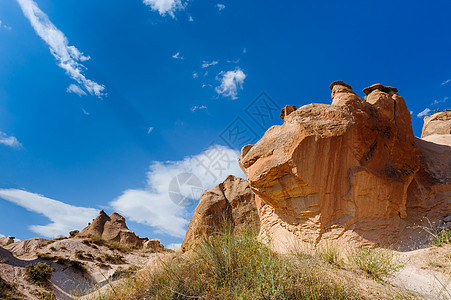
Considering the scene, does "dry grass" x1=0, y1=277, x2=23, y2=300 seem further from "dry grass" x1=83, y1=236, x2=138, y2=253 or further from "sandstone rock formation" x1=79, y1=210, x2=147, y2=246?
"sandstone rock formation" x1=79, y1=210, x2=147, y2=246

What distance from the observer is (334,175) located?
7980mm

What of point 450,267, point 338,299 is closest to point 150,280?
point 338,299

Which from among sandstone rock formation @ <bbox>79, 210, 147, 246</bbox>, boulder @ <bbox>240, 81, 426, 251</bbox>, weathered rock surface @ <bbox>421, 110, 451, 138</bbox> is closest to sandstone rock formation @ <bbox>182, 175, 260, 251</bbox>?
boulder @ <bbox>240, 81, 426, 251</bbox>

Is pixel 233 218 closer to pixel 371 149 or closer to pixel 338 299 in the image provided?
pixel 371 149

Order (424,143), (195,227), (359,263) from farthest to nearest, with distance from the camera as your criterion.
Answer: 1. (195,227)
2. (424,143)
3. (359,263)

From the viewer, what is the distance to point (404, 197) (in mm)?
8633

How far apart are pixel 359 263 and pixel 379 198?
Result: 307 cm

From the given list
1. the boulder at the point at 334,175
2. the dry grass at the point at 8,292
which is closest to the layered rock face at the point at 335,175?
the boulder at the point at 334,175

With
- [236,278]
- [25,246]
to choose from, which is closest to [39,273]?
[25,246]

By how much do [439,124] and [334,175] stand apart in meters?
11.6

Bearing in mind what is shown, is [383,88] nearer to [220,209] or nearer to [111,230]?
[220,209]

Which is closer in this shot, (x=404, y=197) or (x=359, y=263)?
(x=359, y=263)

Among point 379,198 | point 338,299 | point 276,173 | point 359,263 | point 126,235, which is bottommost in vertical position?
point 338,299

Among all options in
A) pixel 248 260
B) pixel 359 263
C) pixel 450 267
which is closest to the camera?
pixel 248 260
